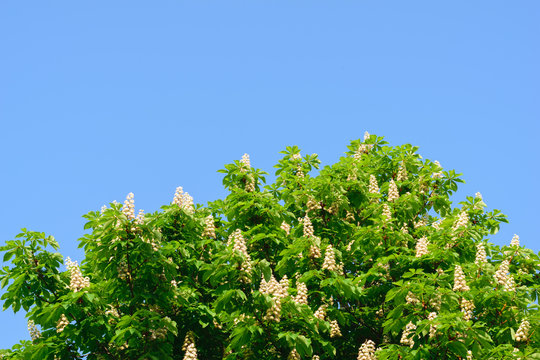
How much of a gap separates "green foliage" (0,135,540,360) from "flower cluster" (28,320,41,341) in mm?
52

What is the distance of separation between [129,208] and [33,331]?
4.87 meters

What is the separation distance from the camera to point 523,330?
18281 millimetres

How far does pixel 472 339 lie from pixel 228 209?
7.83 metres

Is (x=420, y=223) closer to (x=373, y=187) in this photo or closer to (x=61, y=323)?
(x=373, y=187)

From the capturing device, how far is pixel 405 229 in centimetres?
2217

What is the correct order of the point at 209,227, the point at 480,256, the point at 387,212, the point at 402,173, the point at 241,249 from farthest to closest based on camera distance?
the point at 402,173
the point at 387,212
the point at 209,227
the point at 480,256
the point at 241,249

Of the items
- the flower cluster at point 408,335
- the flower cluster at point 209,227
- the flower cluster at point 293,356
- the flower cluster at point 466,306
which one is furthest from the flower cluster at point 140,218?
the flower cluster at point 466,306

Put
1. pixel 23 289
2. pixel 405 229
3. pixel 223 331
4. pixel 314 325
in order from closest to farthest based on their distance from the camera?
pixel 314 325 → pixel 23 289 → pixel 223 331 → pixel 405 229

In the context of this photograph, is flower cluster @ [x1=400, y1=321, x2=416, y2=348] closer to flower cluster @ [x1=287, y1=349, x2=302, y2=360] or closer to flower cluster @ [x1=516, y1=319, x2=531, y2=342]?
flower cluster @ [x1=287, y1=349, x2=302, y2=360]

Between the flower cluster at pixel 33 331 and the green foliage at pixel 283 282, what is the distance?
0.05 metres

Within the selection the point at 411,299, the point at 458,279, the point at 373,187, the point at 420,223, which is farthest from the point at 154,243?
the point at 420,223

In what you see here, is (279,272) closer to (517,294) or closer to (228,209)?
(228,209)

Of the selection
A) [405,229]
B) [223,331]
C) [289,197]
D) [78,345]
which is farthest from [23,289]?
[405,229]

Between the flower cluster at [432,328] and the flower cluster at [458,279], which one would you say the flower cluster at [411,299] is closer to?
the flower cluster at [432,328]
